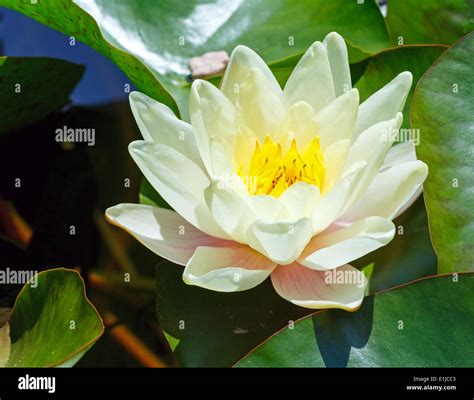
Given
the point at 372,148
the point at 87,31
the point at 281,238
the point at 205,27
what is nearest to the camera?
the point at 281,238

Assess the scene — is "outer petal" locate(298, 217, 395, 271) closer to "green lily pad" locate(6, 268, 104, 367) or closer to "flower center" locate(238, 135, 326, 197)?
"flower center" locate(238, 135, 326, 197)

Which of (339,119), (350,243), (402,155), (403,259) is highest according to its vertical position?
(339,119)

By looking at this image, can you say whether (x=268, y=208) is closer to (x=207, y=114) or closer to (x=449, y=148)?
(x=207, y=114)

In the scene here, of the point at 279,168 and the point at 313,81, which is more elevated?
the point at 313,81

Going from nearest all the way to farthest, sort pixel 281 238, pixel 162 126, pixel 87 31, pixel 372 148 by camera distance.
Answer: pixel 281 238
pixel 372 148
pixel 162 126
pixel 87 31

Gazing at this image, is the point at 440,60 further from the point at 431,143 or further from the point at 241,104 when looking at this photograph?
the point at 241,104

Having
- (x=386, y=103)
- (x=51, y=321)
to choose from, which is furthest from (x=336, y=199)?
(x=51, y=321)

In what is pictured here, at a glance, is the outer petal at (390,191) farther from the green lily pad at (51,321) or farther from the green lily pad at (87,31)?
the green lily pad at (51,321)
